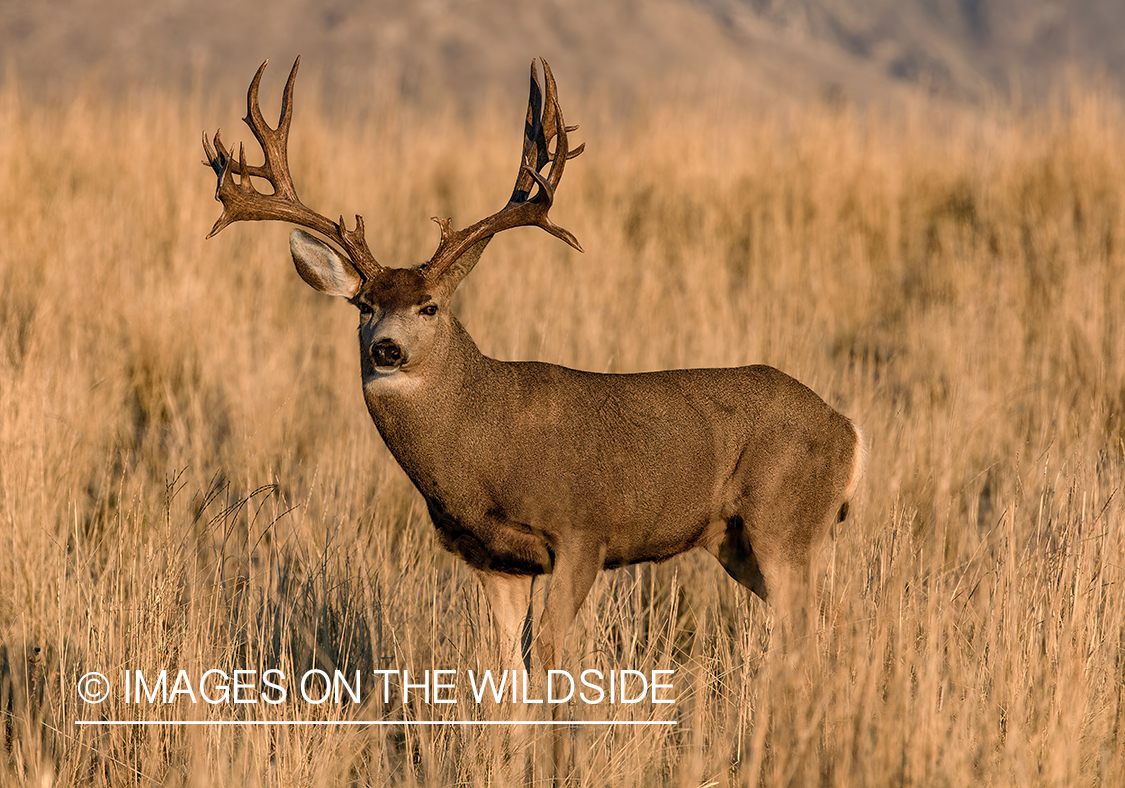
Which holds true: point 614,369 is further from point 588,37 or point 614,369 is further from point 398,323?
point 588,37

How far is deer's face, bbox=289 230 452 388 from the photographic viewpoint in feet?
12.9

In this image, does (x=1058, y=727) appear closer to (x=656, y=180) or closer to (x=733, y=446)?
(x=733, y=446)

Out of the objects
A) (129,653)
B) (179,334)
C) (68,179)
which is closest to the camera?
(129,653)

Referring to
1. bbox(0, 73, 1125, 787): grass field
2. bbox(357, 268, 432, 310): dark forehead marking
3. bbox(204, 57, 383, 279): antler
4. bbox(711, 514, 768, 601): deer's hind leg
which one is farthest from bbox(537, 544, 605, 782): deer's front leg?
bbox(204, 57, 383, 279): antler

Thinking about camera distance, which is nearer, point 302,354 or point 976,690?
point 976,690

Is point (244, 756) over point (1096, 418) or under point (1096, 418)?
under

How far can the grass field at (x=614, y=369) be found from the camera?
12.0 ft

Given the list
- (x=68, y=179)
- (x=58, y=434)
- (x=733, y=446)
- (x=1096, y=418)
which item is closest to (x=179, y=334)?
(x=58, y=434)

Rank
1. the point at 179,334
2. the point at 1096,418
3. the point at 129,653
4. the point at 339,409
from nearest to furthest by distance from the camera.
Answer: the point at 129,653, the point at 1096,418, the point at 339,409, the point at 179,334

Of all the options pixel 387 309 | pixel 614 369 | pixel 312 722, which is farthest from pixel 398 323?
pixel 614 369

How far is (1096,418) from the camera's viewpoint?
579 cm

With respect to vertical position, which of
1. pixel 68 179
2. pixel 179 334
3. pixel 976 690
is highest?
pixel 68 179

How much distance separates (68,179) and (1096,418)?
8.05 m

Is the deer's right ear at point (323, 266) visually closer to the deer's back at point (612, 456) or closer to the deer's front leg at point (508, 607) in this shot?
the deer's back at point (612, 456)
